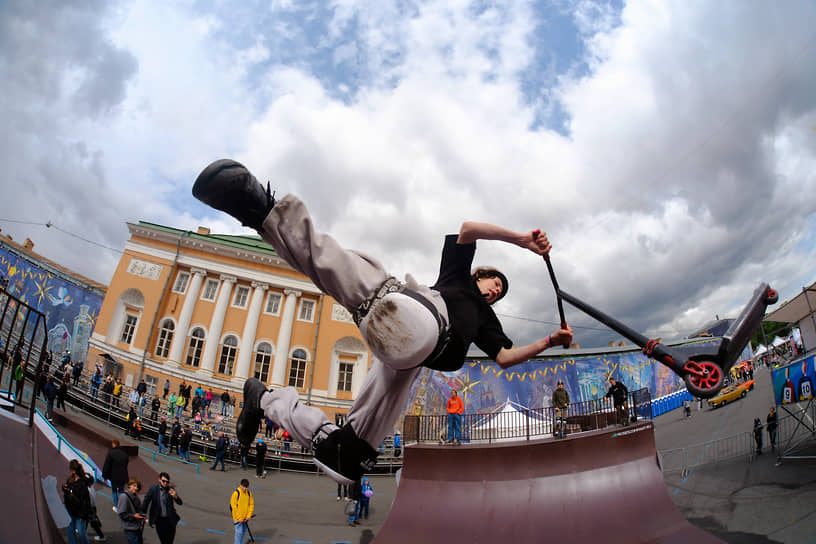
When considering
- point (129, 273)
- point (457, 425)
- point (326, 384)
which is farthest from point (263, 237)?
point (129, 273)

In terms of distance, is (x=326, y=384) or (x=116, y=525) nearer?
(x=116, y=525)

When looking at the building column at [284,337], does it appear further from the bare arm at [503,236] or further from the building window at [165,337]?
the bare arm at [503,236]

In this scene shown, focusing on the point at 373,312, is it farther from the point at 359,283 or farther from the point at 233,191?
the point at 233,191

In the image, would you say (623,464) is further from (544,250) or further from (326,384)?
(326,384)

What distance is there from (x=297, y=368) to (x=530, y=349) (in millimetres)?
20372

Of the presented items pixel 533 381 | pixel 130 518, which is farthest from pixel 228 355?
→ pixel 533 381

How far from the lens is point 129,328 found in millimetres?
19094

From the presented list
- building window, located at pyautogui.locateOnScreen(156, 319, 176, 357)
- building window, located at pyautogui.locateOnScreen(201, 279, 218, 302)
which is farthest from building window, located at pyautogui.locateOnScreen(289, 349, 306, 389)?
building window, located at pyautogui.locateOnScreen(156, 319, 176, 357)

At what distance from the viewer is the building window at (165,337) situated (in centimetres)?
1894

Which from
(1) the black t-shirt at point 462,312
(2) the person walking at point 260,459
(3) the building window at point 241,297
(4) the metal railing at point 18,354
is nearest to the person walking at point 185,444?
(2) the person walking at point 260,459

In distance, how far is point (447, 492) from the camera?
5.96m

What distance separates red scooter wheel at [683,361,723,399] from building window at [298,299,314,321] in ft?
67.5

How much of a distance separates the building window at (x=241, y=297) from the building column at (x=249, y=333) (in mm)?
565

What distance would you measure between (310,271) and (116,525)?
6040 mm
